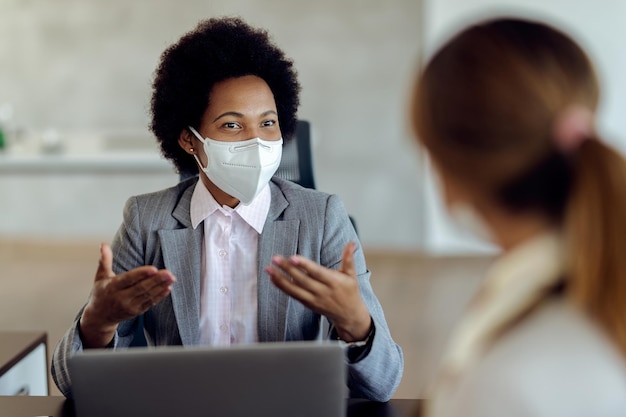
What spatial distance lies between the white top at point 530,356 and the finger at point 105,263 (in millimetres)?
793

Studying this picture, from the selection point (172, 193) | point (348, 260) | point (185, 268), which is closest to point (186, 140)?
point (172, 193)

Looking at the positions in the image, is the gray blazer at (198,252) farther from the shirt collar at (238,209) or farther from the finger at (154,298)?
the finger at (154,298)

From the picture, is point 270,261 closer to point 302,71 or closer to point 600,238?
point 600,238

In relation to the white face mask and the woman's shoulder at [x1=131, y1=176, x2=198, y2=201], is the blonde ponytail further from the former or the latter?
the woman's shoulder at [x1=131, y1=176, x2=198, y2=201]

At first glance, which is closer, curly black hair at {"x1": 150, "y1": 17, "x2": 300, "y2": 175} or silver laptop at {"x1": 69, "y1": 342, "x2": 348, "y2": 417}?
silver laptop at {"x1": 69, "y1": 342, "x2": 348, "y2": 417}

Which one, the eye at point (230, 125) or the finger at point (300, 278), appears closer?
the finger at point (300, 278)

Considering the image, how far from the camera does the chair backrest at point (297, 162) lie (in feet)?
7.09

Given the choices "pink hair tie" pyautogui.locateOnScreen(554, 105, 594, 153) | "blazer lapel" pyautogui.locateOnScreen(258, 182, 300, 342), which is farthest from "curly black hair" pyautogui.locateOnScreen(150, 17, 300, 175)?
"pink hair tie" pyautogui.locateOnScreen(554, 105, 594, 153)

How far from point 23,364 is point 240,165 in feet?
2.50

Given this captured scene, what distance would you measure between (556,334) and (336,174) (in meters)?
4.83


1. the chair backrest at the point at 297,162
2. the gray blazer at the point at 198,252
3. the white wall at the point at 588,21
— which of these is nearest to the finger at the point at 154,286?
the gray blazer at the point at 198,252

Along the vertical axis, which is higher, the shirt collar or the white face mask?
the white face mask

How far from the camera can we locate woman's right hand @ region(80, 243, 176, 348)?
147 centimetres

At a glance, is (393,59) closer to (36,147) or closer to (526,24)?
(36,147)
